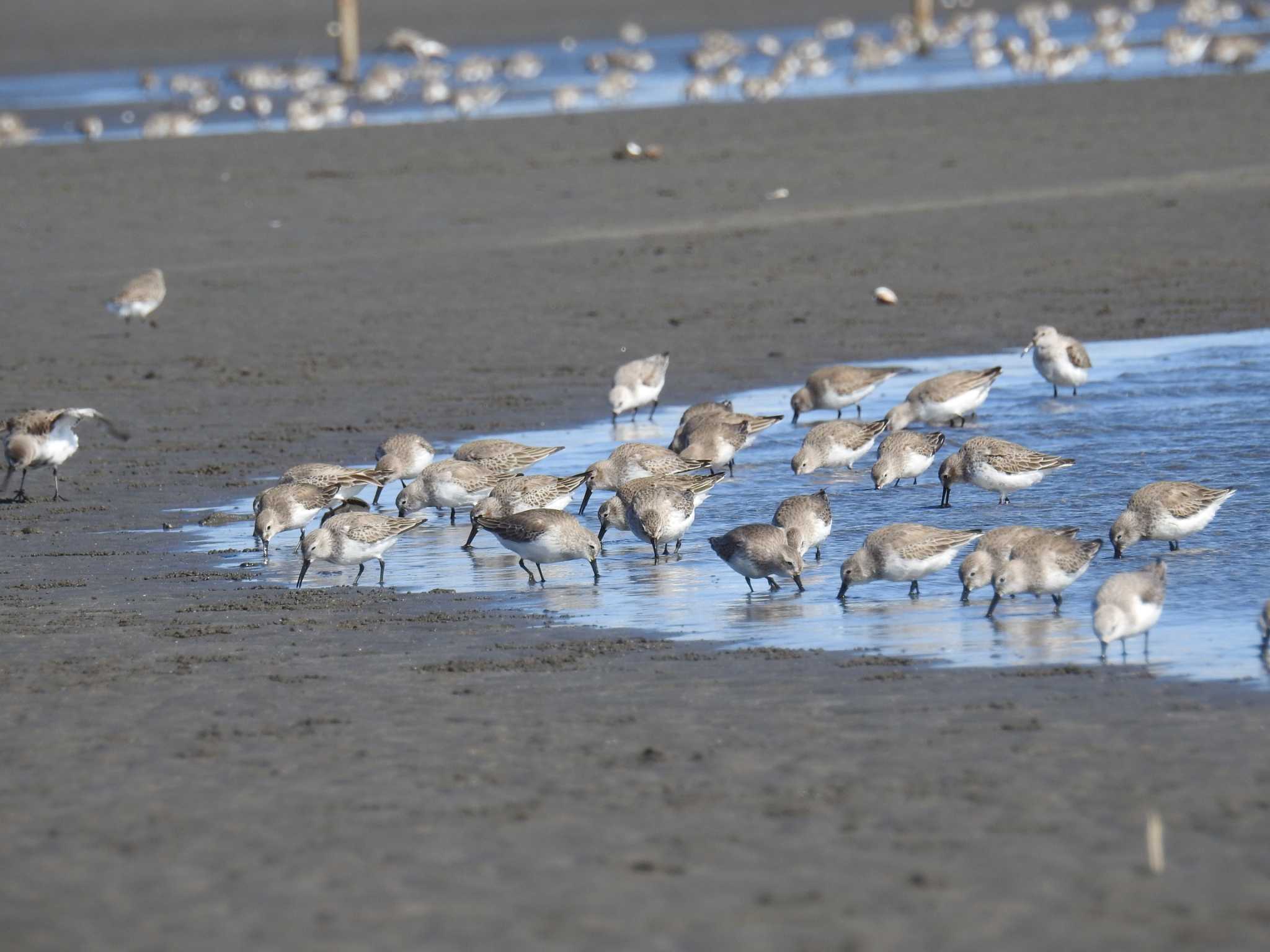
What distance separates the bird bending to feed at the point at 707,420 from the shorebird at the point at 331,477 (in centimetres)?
220

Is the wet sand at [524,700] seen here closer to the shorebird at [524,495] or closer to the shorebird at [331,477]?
the shorebird at [331,477]

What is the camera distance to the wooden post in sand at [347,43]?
4400cm

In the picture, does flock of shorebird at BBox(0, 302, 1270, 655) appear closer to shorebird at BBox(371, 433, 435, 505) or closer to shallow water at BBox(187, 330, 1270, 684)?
shorebird at BBox(371, 433, 435, 505)

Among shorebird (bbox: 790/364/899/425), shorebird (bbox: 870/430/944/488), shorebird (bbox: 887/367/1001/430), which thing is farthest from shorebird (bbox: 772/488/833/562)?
shorebird (bbox: 790/364/899/425)

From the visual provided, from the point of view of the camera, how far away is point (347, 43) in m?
44.5

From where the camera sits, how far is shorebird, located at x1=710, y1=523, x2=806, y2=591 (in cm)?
1028

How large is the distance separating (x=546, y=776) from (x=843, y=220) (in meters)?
17.2

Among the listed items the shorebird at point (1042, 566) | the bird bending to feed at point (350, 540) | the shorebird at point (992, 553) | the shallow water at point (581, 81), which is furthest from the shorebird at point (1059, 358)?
the shallow water at point (581, 81)

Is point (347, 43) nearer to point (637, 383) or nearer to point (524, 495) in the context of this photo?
point (637, 383)

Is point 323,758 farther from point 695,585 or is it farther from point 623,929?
point 695,585

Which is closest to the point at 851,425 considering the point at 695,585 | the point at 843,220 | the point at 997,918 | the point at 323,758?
the point at 695,585

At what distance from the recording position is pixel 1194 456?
1311 centimetres

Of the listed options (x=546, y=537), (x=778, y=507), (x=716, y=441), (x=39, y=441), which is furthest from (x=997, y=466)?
(x=39, y=441)

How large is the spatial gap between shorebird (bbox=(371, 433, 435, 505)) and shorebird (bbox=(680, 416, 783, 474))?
6.14ft
